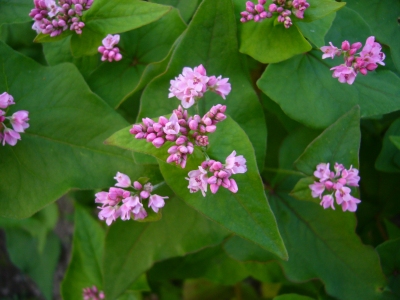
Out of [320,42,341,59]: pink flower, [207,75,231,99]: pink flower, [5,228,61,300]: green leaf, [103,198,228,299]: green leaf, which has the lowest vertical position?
[5,228,61,300]: green leaf

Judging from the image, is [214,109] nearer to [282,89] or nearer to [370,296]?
[282,89]

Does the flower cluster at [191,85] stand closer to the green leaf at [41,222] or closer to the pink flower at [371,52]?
the pink flower at [371,52]

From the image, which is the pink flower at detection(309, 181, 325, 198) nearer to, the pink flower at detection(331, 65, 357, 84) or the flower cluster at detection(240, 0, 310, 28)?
the pink flower at detection(331, 65, 357, 84)

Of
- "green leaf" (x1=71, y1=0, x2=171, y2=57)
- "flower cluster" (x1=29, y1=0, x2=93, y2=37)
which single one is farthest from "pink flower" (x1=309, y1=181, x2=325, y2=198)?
"flower cluster" (x1=29, y1=0, x2=93, y2=37)

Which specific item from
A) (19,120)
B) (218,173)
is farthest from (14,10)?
(218,173)

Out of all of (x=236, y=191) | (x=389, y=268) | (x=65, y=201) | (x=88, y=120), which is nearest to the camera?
(x=236, y=191)

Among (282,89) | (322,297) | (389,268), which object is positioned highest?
(282,89)

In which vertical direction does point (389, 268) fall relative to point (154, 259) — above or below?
below

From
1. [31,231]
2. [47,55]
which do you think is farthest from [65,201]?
[47,55]

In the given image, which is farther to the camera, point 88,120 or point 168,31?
point 168,31
